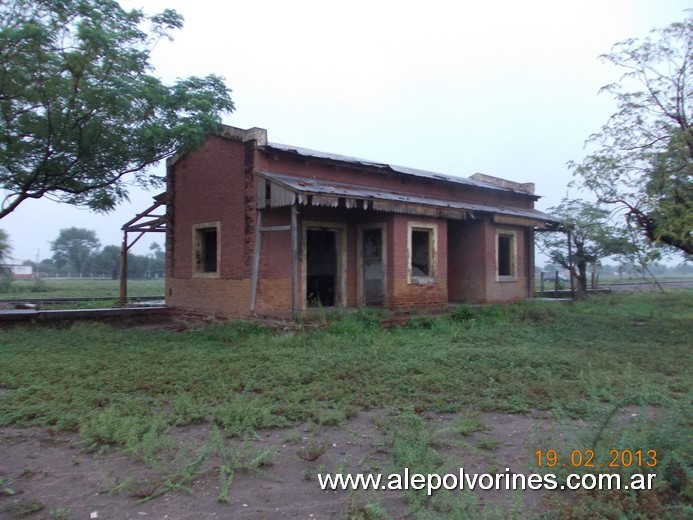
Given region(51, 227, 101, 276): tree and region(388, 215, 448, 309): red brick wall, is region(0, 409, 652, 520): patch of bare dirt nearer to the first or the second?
region(388, 215, 448, 309): red brick wall

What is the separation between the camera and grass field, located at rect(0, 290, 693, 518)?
4934 millimetres

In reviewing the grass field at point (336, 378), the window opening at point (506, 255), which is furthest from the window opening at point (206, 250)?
the window opening at point (506, 255)

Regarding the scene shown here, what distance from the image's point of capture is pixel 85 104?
9.34m

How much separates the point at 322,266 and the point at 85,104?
6.53m

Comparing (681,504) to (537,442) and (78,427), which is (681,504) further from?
(78,427)

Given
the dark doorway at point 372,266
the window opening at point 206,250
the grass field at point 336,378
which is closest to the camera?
the grass field at point 336,378

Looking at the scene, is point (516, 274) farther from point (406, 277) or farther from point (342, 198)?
point (342, 198)

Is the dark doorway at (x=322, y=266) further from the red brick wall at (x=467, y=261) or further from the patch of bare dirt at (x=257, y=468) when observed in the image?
the patch of bare dirt at (x=257, y=468)

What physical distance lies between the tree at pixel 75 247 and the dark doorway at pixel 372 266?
68.8m

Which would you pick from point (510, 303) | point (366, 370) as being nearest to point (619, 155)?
point (510, 303)

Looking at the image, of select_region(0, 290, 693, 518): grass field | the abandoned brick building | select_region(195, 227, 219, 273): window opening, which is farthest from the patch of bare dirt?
select_region(195, 227, 219, 273): window opening

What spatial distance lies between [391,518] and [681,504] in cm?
196

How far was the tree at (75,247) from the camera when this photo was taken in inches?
2911

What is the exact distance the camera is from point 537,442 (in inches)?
179
